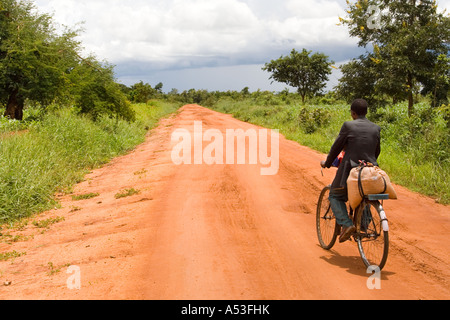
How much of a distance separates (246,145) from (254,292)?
9.70 m

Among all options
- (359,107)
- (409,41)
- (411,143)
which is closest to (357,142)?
(359,107)

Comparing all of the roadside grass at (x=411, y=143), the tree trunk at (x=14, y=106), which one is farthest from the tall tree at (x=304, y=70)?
the tree trunk at (x=14, y=106)

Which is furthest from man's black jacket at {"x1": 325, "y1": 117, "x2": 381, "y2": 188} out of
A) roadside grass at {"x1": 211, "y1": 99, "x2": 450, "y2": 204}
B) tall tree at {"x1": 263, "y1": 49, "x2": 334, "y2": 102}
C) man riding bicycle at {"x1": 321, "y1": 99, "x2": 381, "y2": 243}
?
tall tree at {"x1": 263, "y1": 49, "x2": 334, "y2": 102}

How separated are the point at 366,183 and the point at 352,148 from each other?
0.49m

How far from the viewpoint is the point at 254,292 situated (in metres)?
3.87

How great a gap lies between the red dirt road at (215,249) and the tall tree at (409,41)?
6.49 m

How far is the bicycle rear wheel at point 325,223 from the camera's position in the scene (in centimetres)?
514

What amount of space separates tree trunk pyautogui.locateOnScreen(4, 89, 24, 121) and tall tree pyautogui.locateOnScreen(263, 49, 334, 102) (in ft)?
80.6

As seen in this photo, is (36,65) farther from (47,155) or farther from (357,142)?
(357,142)

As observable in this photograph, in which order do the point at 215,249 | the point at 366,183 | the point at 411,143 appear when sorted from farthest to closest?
the point at 411,143 → the point at 215,249 → the point at 366,183

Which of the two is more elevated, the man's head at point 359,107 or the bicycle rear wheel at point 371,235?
the man's head at point 359,107

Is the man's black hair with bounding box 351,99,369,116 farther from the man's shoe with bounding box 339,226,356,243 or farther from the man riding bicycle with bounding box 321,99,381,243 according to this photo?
the man's shoe with bounding box 339,226,356,243

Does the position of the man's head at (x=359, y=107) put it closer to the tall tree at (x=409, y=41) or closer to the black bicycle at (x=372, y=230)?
the black bicycle at (x=372, y=230)

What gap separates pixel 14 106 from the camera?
42.0 feet
